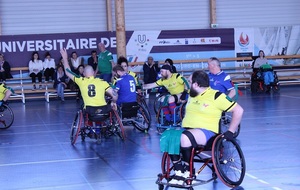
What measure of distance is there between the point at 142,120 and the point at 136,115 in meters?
0.31

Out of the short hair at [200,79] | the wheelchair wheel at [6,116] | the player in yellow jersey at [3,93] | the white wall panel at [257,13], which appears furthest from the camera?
the white wall panel at [257,13]

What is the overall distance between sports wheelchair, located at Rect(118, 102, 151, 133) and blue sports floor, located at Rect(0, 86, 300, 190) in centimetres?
16

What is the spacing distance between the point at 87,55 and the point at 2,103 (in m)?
7.18

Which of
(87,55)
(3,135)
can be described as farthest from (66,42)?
(3,135)

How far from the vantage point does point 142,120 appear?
9.62m

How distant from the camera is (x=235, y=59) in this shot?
18469mm

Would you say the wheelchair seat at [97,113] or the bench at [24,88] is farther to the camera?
the bench at [24,88]

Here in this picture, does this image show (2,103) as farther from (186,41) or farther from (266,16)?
(266,16)

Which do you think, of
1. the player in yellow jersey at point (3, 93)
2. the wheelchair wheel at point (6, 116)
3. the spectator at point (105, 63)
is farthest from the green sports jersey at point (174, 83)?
the spectator at point (105, 63)

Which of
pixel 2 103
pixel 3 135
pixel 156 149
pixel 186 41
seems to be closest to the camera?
pixel 156 149

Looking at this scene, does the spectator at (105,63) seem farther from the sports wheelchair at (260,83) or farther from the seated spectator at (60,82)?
the sports wheelchair at (260,83)

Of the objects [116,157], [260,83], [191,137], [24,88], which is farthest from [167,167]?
[24,88]

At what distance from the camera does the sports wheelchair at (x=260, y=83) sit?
17094mm

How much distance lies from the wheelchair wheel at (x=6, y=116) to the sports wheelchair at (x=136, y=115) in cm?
243
